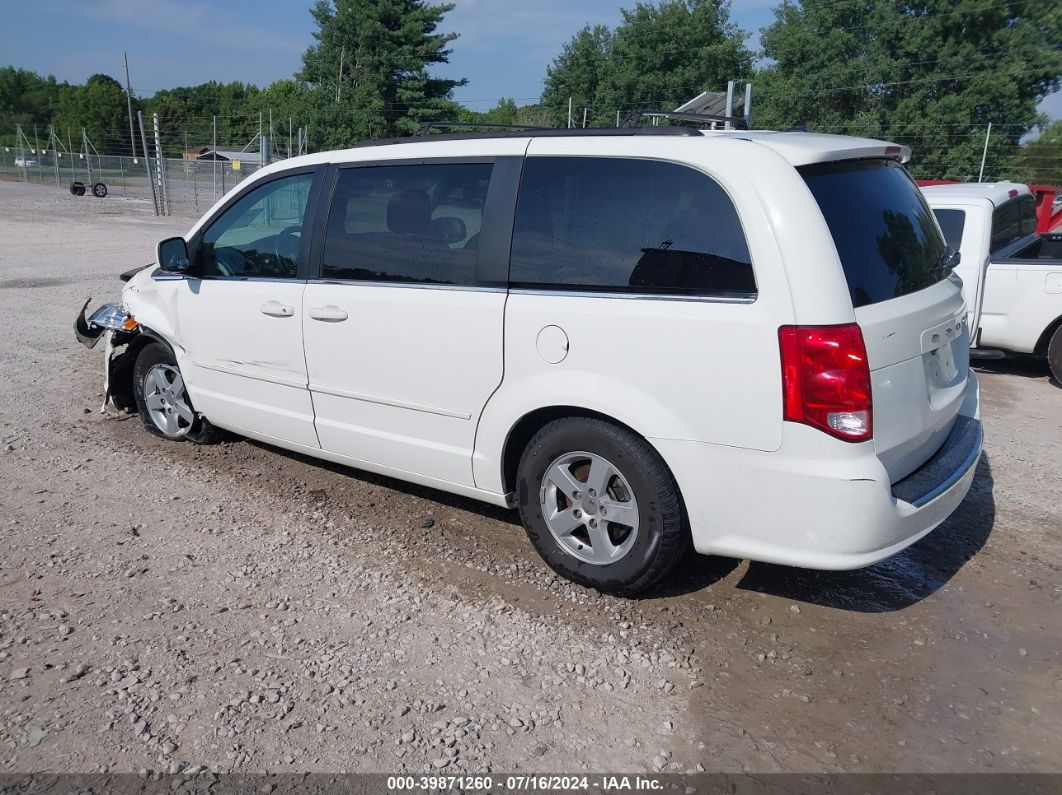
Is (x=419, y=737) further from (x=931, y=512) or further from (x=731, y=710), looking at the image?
(x=931, y=512)

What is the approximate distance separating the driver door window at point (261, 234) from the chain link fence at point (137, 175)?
22.1 m

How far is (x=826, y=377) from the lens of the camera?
2.99 metres

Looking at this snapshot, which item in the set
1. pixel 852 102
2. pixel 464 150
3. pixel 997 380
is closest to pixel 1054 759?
pixel 464 150

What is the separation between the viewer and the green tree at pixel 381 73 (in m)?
42.8

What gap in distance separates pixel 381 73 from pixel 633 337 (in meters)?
44.1

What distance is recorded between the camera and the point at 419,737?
2.85 meters

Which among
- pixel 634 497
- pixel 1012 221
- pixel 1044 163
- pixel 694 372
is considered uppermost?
pixel 1044 163

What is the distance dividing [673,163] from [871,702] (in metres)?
2.16

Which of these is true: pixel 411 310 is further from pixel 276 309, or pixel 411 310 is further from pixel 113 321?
pixel 113 321

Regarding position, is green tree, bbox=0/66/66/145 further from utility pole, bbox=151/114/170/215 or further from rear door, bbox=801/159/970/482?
rear door, bbox=801/159/970/482

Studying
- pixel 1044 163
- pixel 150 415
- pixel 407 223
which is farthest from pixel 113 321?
pixel 1044 163

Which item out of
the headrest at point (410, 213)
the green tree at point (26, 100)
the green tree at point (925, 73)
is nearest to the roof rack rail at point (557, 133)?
the headrest at point (410, 213)

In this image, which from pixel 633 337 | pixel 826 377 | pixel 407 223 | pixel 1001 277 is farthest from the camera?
pixel 1001 277

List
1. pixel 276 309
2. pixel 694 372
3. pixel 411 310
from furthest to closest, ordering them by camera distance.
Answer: pixel 276 309 < pixel 411 310 < pixel 694 372
